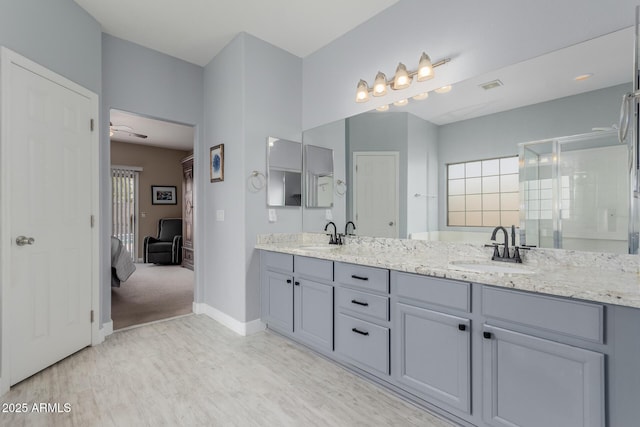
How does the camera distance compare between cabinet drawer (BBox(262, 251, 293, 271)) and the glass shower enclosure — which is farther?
cabinet drawer (BBox(262, 251, 293, 271))

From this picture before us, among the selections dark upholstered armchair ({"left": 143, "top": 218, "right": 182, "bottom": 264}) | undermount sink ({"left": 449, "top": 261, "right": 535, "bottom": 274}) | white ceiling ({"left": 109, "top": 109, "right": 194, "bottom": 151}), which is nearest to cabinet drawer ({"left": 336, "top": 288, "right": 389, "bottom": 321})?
undermount sink ({"left": 449, "top": 261, "right": 535, "bottom": 274})

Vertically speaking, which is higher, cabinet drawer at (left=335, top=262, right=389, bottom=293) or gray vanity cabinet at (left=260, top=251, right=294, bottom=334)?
cabinet drawer at (left=335, top=262, right=389, bottom=293)

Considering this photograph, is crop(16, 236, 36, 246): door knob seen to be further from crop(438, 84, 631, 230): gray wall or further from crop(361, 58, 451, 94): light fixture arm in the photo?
crop(438, 84, 631, 230): gray wall

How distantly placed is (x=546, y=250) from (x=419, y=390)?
105 centimetres

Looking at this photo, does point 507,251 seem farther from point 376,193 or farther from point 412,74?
point 412,74

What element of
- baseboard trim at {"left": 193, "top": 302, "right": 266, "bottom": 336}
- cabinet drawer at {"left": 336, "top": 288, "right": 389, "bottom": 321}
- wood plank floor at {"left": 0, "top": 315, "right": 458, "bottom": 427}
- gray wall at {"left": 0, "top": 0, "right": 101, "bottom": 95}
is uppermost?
gray wall at {"left": 0, "top": 0, "right": 101, "bottom": 95}

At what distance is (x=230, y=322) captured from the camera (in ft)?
10.1

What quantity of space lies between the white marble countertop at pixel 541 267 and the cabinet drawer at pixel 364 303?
21cm

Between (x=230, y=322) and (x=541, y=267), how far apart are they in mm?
2608

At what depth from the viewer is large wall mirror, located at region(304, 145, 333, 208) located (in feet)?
10.1

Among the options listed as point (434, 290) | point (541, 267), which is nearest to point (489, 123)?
point (541, 267)

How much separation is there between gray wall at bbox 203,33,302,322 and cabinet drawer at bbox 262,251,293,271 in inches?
5.9

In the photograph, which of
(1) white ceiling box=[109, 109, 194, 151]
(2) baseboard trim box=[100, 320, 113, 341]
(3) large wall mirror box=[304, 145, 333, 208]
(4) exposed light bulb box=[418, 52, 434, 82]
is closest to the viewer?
(4) exposed light bulb box=[418, 52, 434, 82]

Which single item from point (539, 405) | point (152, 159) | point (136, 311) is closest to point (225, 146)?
point (136, 311)
